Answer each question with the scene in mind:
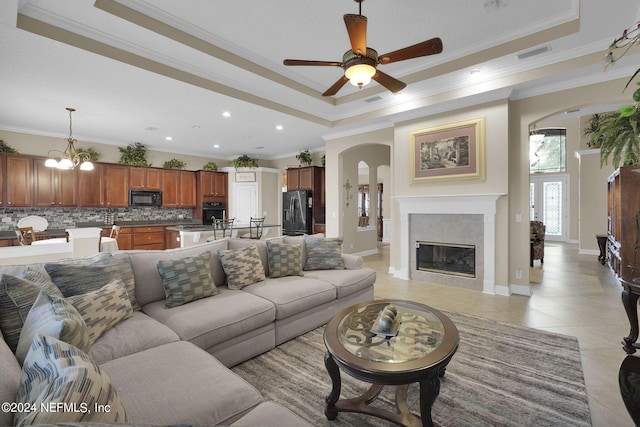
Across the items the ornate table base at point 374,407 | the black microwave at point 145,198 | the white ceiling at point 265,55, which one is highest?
the white ceiling at point 265,55

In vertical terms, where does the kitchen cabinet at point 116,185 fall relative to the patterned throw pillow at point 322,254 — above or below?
above

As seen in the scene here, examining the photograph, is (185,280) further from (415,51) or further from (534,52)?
(534,52)

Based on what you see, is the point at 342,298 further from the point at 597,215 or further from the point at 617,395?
the point at 597,215

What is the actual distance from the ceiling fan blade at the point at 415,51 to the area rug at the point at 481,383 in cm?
254

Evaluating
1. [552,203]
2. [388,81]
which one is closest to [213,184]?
[388,81]

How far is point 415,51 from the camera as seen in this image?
2.34 meters

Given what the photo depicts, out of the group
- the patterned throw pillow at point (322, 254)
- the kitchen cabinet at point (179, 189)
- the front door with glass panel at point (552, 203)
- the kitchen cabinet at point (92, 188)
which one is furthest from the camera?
the front door with glass panel at point (552, 203)

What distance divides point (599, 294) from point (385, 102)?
4.22 meters

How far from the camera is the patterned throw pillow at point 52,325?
109cm

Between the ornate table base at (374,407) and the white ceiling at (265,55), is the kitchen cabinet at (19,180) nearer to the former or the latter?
the white ceiling at (265,55)

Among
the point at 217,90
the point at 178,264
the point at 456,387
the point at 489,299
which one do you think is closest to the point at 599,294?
the point at 489,299

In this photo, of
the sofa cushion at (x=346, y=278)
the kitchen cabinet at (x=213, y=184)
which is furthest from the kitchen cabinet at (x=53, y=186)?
the sofa cushion at (x=346, y=278)

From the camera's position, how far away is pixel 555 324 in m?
3.06

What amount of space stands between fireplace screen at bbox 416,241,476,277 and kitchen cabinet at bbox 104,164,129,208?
6653 millimetres
